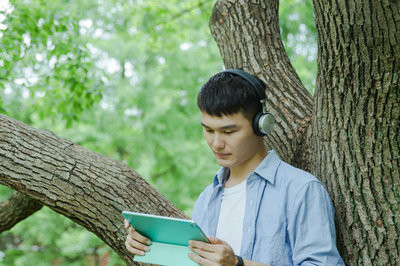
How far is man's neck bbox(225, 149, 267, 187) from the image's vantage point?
2.26 meters

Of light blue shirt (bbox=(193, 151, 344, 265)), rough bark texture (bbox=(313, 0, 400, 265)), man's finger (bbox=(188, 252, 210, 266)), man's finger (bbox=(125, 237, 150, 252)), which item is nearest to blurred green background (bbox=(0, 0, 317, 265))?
rough bark texture (bbox=(313, 0, 400, 265))

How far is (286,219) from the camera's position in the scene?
2027mm

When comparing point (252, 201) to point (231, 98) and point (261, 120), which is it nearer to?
point (261, 120)

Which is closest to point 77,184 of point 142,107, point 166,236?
point 166,236

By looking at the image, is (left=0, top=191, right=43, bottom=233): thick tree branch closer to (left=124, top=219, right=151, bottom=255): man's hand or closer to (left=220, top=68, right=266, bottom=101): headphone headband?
(left=124, top=219, right=151, bottom=255): man's hand

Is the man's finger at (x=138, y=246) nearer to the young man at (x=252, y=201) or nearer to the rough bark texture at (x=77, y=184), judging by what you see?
the young man at (x=252, y=201)

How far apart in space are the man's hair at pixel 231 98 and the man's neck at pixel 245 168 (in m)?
0.24

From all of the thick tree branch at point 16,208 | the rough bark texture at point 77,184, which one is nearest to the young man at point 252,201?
the rough bark texture at point 77,184

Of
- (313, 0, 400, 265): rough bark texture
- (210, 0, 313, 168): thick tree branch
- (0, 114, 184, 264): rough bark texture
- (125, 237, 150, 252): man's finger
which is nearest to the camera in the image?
(313, 0, 400, 265): rough bark texture

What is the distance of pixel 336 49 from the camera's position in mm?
2072

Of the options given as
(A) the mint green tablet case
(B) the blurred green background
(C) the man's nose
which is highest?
(B) the blurred green background

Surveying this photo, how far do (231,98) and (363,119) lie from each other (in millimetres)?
644

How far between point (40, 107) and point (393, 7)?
17.2ft

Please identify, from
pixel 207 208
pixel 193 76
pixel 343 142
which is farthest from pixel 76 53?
pixel 193 76
